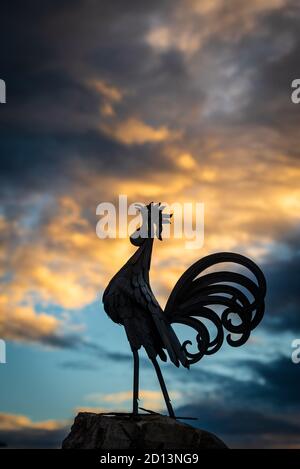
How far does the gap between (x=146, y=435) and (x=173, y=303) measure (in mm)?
2998

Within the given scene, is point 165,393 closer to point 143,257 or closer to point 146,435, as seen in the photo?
point 146,435

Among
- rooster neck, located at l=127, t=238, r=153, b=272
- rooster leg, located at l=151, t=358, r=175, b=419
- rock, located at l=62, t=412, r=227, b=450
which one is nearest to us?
rock, located at l=62, t=412, r=227, b=450

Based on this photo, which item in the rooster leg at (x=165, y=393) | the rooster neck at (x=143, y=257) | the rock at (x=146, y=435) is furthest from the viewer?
the rooster neck at (x=143, y=257)

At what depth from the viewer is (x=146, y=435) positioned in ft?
51.1

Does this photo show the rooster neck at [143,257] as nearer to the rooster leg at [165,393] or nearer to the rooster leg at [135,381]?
the rooster leg at [135,381]

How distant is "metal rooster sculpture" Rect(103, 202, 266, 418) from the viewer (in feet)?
54.1

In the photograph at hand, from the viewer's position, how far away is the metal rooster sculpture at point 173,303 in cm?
1648

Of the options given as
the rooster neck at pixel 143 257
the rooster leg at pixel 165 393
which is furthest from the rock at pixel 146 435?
the rooster neck at pixel 143 257

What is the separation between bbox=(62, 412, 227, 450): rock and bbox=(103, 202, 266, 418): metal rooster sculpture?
1.48 feet

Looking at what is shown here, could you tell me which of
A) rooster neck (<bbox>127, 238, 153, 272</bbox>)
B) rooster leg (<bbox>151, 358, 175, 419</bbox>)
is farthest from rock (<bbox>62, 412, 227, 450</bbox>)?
rooster neck (<bbox>127, 238, 153, 272</bbox>)

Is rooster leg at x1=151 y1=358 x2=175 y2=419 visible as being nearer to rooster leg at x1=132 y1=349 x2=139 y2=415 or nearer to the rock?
the rock

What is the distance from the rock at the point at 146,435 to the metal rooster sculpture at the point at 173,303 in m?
0.45

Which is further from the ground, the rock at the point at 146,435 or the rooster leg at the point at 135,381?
the rooster leg at the point at 135,381

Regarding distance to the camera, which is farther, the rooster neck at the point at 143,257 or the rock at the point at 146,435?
the rooster neck at the point at 143,257
